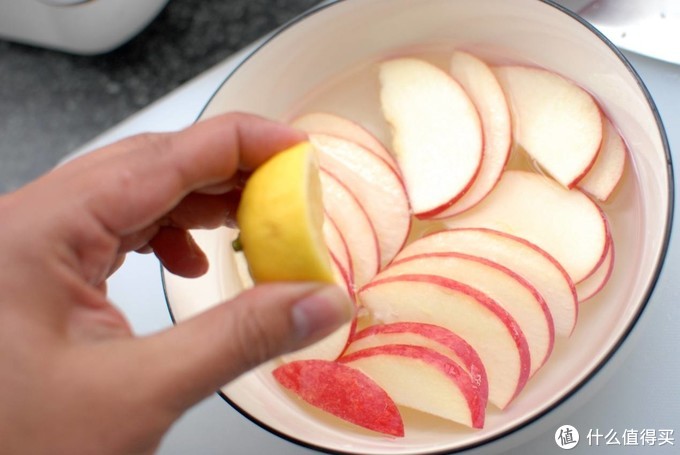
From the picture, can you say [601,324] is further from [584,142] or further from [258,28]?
[258,28]

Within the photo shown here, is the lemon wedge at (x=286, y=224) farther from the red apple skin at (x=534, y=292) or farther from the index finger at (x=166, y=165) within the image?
the red apple skin at (x=534, y=292)

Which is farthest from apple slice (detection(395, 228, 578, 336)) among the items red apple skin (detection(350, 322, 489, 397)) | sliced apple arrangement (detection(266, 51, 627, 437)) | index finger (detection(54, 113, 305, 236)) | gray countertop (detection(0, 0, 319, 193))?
gray countertop (detection(0, 0, 319, 193))

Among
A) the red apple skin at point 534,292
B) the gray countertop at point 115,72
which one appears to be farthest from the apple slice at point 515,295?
the gray countertop at point 115,72

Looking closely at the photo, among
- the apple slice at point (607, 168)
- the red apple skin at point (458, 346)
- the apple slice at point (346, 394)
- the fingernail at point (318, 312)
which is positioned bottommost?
the apple slice at point (346, 394)

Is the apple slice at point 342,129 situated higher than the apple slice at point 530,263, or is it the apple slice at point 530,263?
the apple slice at point 342,129

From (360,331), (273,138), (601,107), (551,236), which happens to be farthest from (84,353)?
(601,107)

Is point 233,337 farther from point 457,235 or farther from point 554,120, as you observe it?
point 554,120
